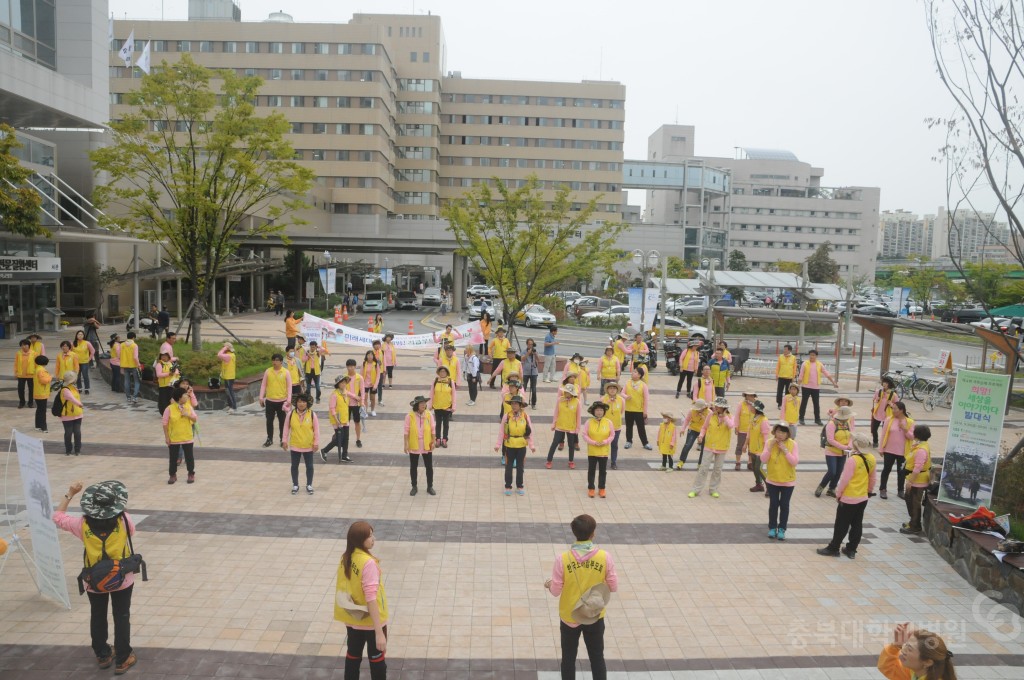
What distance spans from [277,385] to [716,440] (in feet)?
25.5

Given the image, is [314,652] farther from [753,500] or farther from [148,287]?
[148,287]

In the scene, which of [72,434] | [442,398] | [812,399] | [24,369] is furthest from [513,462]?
[24,369]

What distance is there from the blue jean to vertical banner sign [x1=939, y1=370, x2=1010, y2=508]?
2.27 meters

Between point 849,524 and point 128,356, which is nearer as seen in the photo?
point 849,524

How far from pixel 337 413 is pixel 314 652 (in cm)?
605

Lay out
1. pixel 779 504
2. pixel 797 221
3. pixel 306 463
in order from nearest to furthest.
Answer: pixel 779 504
pixel 306 463
pixel 797 221

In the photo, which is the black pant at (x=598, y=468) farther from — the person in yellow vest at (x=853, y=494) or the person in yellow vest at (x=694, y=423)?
the person in yellow vest at (x=853, y=494)

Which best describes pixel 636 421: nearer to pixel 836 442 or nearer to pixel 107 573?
pixel 836 442

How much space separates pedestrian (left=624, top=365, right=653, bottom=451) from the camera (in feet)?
45.6

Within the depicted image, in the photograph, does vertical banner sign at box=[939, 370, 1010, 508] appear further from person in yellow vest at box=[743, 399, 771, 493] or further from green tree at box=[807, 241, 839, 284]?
green tree at box=[807, 241, 839, 284]

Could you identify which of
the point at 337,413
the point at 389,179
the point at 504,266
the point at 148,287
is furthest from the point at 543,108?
the point at 337,413

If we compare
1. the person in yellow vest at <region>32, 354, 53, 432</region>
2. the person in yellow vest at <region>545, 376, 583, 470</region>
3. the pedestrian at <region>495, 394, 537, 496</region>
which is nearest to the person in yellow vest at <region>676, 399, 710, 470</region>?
the person in yellow vest at <region>545, 376, 583, 470</region>

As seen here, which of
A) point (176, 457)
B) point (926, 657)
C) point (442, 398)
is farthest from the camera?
point (442, 398)

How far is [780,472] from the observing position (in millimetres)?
9414
